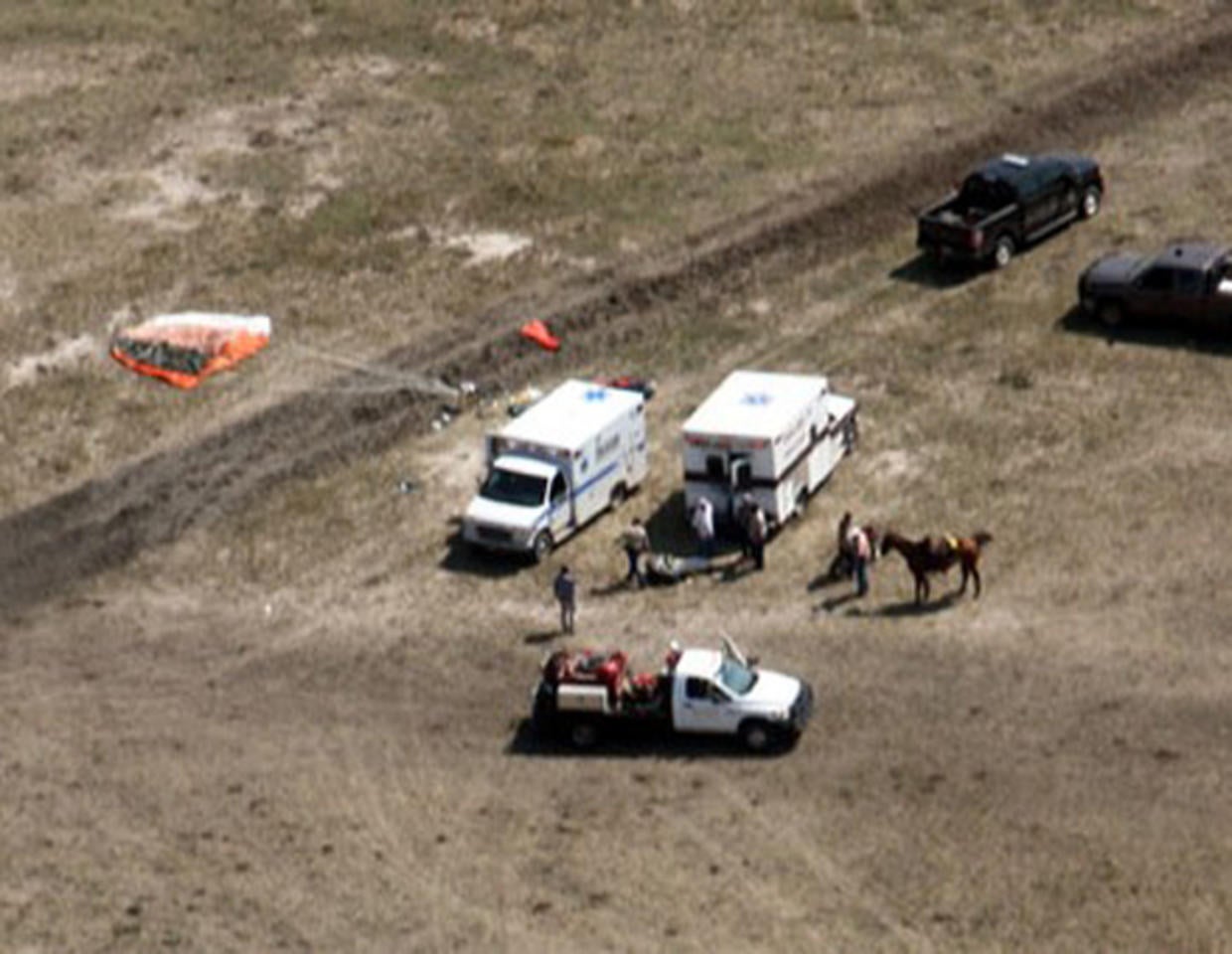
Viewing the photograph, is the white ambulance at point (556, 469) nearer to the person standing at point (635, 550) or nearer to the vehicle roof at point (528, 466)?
the vehicle roof at point (528, 466)

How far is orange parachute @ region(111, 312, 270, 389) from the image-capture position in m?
52.2

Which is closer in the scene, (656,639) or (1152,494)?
(656,639)

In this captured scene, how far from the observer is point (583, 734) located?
38.6m

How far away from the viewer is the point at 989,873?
34.8m

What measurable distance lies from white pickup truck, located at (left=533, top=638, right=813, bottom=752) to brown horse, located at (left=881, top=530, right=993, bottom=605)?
4.05 meters

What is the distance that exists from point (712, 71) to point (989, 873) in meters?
36.1

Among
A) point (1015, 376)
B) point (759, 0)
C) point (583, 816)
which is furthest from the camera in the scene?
point (759, 0)

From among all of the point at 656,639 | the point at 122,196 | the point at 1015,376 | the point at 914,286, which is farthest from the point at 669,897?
the point at 122,196

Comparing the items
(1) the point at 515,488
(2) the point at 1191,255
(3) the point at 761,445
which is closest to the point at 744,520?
(3) the point at 761,445

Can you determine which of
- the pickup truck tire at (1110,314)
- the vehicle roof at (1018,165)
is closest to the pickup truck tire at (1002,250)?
the vehicle roof at (1018,165)

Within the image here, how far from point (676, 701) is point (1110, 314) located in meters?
18.0

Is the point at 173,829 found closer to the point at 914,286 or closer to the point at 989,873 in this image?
the point at 989,873

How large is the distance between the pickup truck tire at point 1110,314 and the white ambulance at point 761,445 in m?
8.68

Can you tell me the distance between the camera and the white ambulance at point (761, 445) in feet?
144
